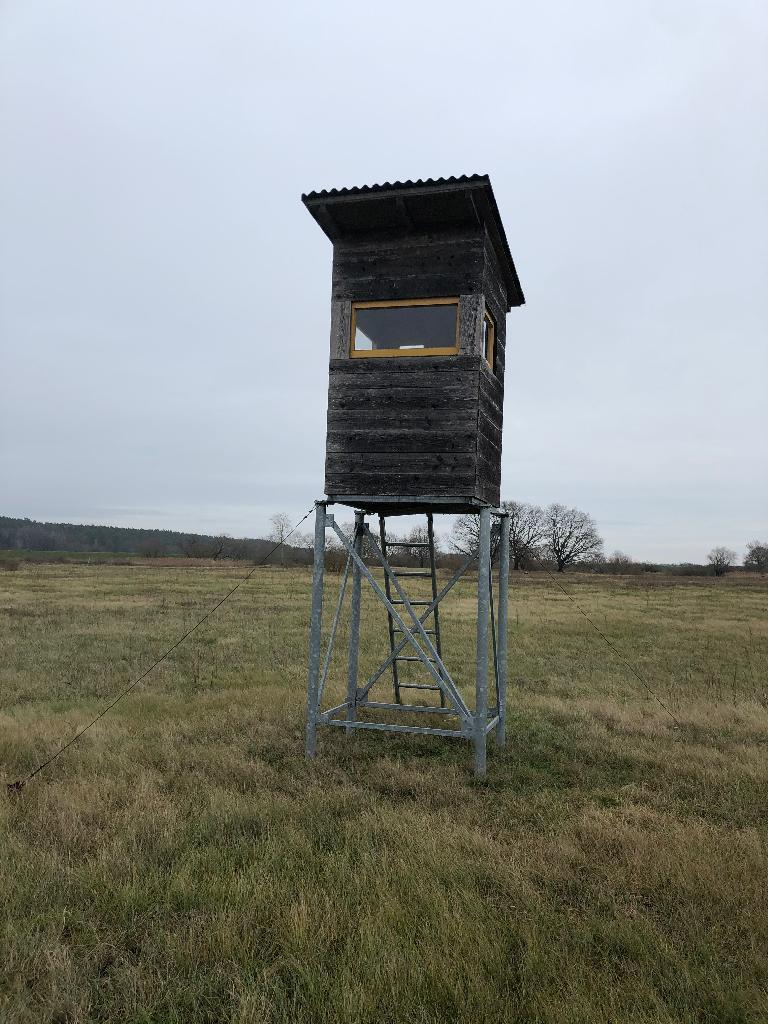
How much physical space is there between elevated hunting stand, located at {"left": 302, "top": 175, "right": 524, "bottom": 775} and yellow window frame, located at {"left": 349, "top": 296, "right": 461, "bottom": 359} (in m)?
0.01

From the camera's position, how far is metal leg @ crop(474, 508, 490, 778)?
777cm

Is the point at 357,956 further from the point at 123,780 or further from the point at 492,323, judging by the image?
the point at 492,323

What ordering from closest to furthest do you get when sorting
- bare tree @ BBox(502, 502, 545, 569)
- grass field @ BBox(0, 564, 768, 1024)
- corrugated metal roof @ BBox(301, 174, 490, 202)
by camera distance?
grass field @ BBox(0, 564, 768, 1024) → corrugated metal roof @ BBox(301, 174, 490, 202) → bare tree @ BBox(502, 502, 545, 569)

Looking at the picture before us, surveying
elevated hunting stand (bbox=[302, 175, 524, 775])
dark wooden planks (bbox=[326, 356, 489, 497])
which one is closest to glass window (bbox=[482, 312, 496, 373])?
elevated hunting stand (bbox=[302, 175, 524, 775])

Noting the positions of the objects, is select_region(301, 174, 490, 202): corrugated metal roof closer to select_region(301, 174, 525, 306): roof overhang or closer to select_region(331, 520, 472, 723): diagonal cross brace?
select_region(301, 174, 525, 306): roof overhang

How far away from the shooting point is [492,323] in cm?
912

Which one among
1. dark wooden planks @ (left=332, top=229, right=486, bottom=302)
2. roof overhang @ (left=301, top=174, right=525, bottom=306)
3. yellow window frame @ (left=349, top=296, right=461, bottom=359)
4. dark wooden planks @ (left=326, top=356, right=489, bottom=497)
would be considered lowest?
dark wooden planks @ (left=326, top=356, right=489, bottom=497)

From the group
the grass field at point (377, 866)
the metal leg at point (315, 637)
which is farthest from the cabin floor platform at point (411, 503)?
the grass field at point (377, 866)

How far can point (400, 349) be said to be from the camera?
8.43 meters

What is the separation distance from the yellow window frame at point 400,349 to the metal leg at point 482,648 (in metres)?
2.14

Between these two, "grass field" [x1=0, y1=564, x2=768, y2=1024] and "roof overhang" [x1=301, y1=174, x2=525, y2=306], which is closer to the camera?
"grass field" [x1=0, y1=564, x2=768, y2=1024]

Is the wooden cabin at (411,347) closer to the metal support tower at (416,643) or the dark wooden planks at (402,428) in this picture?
the dark wooden planks at (402,428)

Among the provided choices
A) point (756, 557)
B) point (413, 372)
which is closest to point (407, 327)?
point (413, 372)

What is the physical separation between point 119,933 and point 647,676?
502 inches
